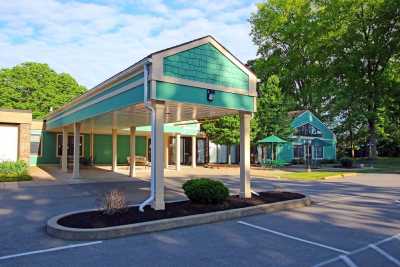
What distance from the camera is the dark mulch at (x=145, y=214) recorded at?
23.4 ft

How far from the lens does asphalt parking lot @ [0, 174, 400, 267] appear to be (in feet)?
17.5

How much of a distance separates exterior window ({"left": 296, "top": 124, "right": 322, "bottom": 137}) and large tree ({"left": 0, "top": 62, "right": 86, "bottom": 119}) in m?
31.3

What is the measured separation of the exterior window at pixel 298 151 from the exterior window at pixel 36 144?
24.4 m

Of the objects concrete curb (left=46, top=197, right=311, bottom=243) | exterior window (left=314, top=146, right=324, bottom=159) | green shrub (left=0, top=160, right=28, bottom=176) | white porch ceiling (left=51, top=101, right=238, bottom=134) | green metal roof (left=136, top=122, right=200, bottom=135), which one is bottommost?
concrete curb (left=46, top=197, right=311, bottom=243)

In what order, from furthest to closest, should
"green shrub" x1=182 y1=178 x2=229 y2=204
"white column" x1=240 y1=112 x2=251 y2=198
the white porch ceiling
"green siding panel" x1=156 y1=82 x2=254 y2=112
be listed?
the white porch ceiling, "white column" x1=240 y1=112 x2=251 y2=198, "green shrub" x1=182 y1=178 x2=229 y2=204, "green siding panel" x1=156 y1=82 x2=254 y2=112

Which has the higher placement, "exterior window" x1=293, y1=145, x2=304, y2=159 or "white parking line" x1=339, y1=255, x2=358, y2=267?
"exterior window" x1=293, y1=145, x2=304, y2=159

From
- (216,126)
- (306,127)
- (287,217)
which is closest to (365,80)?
(306,127)

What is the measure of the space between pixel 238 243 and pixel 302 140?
106 feet

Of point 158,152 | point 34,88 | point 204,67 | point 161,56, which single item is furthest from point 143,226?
point 34,88

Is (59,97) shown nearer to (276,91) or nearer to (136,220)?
(276,91)

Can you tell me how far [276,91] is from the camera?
111 feet

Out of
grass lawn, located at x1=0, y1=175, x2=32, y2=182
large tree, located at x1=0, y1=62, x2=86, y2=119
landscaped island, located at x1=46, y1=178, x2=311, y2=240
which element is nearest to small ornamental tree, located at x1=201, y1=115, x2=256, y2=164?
grass lawn, located at x1=0, y1=175, x2=32, y2=182

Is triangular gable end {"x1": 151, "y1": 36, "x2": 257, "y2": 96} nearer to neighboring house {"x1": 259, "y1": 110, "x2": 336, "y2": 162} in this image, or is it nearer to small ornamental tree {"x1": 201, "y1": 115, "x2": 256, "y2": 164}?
small ornamental tree {"x1": 201, "y1": 115, "x2": 256, "y2": 164}

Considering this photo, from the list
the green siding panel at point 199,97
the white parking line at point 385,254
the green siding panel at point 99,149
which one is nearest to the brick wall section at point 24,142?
the green siding panel at point 99,149
